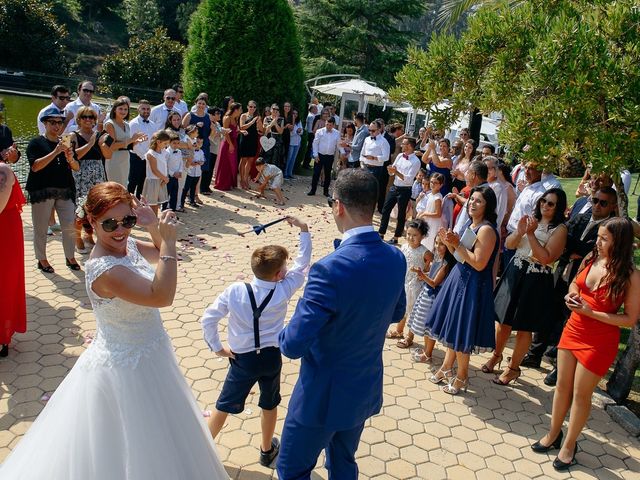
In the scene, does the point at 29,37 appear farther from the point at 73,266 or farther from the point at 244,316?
the point at 244,316

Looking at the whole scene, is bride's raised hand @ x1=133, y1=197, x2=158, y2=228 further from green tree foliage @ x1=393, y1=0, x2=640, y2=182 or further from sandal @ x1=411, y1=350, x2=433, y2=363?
sandal @ x1=411, y1=350, x2=433, y2=363

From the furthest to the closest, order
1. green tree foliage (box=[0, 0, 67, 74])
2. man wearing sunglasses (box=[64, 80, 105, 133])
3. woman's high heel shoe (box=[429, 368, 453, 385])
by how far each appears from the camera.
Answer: green tree foliage (box=[0, 0, 67, 74]) < man wearing sunglasses (box=[64, 80, 105, 133]) < woman's high heel shoe (box=[429, 368, 453, 385])

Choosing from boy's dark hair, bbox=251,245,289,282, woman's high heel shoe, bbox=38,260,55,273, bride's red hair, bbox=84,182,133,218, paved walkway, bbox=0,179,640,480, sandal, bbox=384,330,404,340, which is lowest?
paved walkway, bbox=0,179,640,480

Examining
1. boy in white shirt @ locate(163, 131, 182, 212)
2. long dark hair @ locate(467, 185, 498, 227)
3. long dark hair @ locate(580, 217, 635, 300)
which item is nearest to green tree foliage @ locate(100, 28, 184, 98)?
boy in white shirt @ locate(163, 131, 182, 212)

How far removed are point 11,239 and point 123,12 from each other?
5025 centimetres

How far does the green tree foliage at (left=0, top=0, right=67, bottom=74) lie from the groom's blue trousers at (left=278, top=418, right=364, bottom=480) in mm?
33927

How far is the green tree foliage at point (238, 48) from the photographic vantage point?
13.7 meters

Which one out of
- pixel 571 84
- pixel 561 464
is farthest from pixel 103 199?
pixel 561 464

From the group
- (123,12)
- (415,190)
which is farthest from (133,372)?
(123,12)

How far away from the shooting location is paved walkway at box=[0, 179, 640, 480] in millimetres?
4129

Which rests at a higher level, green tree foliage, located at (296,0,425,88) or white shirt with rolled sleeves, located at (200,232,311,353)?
green tree foliage, located at (296,0,425,88)

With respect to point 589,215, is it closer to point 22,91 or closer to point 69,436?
point 69,436

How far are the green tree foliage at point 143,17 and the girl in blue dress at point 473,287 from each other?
4521cm

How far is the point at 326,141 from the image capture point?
12852 mm
